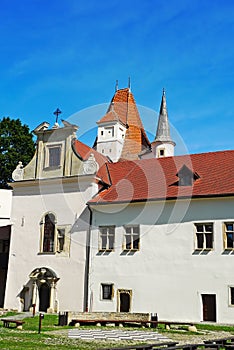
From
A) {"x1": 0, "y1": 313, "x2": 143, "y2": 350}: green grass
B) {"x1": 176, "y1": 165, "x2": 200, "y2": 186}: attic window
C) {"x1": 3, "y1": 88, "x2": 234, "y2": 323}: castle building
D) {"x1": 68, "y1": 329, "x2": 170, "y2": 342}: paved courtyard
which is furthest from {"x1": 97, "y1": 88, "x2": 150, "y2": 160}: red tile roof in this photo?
{"x1": 0, "y1": 313, "x2": 143, "y2": 350}: green grass

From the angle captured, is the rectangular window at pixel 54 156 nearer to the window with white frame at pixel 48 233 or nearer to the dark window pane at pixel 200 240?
the window with white frame at pixel 48 233

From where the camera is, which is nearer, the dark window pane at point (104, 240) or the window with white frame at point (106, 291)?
the window with white frame at point (106, 291)

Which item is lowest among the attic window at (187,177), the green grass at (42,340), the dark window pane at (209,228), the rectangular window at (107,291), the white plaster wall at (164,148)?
the green grass at (42,340)

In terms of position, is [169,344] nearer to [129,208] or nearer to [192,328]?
[192,328]

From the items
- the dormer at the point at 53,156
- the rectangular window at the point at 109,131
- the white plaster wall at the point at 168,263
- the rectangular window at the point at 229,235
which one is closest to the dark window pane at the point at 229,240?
the rectangular window at the point at 229,235

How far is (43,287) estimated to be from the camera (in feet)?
94.8

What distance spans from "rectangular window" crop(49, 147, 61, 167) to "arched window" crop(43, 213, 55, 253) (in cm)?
351

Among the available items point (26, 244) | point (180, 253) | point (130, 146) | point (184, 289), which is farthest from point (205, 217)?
point (130, 146)

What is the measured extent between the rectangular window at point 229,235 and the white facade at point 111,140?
2231 cm

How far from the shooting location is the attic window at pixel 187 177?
27109mm

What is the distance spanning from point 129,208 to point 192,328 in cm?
908

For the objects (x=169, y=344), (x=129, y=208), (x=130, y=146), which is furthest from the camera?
(x=130, y=146)

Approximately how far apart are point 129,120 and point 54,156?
65.5 feet

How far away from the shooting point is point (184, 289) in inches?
979
